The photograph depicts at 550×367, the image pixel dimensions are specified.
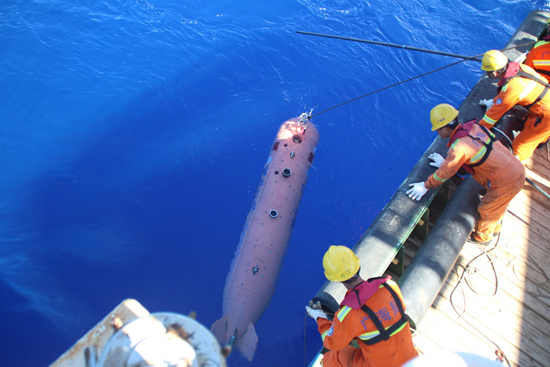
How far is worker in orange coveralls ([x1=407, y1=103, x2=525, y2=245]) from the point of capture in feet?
13.3

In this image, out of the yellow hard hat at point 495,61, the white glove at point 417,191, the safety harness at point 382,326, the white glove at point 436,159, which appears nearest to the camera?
the safety harness at point 382,326

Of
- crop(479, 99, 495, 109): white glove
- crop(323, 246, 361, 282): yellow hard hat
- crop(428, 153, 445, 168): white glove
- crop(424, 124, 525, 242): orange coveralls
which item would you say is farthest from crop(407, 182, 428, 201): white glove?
crop(479, 99, 495, 109): white glove

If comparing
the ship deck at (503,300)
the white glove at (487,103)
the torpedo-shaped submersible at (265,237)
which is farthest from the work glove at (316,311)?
the white glove at (487,103)

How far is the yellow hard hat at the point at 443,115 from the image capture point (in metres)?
4.35

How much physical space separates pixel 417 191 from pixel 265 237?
2836mm

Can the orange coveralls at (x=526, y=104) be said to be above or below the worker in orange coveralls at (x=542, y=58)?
below

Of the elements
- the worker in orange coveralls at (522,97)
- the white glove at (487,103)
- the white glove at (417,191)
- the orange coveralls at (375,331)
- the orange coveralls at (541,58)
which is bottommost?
the orange coveralls at (375,331)

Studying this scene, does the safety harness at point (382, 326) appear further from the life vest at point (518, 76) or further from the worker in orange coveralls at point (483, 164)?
the life vest at point (518, 76)

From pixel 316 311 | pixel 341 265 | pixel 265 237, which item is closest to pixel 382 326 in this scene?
pixel 341 265

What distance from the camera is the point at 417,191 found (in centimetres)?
448

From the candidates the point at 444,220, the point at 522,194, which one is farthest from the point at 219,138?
the point at 522,194

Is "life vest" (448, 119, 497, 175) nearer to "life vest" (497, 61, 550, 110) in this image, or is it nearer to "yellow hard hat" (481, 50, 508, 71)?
"life vest" (497, 61, 550, 110)

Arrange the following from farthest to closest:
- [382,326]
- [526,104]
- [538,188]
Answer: [538,188] < [526,104] < [382,326]

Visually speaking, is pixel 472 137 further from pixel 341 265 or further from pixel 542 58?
pixel 542 58
